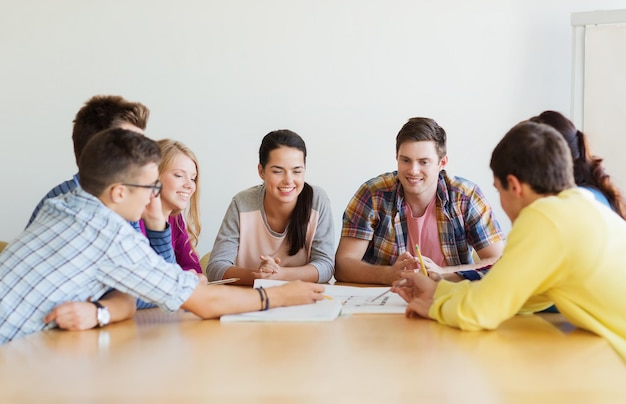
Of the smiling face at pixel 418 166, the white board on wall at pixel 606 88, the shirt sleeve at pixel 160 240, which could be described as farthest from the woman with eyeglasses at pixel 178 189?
the white board on wall at pixel 606 88

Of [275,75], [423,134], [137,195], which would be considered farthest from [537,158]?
[275,75]

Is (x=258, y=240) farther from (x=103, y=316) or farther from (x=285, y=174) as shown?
(x=103, y=316)

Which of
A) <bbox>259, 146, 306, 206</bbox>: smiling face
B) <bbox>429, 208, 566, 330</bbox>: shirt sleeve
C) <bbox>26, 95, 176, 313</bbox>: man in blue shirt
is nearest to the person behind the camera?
<bbox>429, 208, 566, 330</bbox>: shirt sleeve

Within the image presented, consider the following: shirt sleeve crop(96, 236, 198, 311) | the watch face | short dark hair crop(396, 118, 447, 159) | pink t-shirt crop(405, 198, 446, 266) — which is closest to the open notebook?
shirt sleeve crop(96, 236, 198, 311)

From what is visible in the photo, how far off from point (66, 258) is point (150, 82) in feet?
9.00

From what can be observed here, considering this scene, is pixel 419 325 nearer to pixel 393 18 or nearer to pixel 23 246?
pixel 23 246

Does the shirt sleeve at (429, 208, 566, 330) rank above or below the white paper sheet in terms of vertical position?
above

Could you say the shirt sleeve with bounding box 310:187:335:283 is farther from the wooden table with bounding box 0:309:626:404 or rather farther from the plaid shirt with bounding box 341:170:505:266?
the wooden table with bounding box 0:309:626:404

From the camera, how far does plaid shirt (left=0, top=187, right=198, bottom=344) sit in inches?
73.6

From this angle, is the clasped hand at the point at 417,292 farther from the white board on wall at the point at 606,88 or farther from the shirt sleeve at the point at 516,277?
the white board on wall at the point at 606,88

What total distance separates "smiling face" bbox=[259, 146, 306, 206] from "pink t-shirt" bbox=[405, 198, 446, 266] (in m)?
0.48

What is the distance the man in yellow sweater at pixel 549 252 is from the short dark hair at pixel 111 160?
85cm

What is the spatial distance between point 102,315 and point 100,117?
0.73 metres

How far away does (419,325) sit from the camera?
1968 mm
